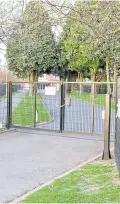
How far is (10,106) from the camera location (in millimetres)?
12070

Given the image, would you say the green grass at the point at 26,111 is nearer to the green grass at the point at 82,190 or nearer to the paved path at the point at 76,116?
the paved path at the point at 76,116

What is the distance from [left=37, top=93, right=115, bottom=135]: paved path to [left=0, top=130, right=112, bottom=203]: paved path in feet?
4.43

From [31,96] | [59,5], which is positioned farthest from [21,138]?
[59,5]

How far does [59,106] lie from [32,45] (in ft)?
7.17

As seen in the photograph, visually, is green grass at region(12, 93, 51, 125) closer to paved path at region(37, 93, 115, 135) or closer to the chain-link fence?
paved path at region(37, 93, 115, 135)

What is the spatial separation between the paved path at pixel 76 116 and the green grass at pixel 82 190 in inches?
237

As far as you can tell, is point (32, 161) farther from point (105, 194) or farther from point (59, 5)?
point (59, 5)

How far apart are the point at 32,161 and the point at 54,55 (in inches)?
838

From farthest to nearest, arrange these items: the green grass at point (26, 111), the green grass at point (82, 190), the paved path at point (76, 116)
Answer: the green grass at point (26, 111) → the paved path at point (76, 116) → the green grass at point (82, 190)

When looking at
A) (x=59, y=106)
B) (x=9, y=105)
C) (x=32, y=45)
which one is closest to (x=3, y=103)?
(x=9, y=105)

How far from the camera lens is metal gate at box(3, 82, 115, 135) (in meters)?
11.3

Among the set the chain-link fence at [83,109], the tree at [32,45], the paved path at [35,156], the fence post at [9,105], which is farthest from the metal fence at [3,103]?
the chain-link fence at [83,109]

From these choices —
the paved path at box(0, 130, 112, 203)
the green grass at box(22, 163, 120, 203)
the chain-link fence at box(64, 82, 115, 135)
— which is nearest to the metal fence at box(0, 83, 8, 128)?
the paved path at box(0, 130, 112, 203)

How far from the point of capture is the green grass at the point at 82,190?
4.30 metres
